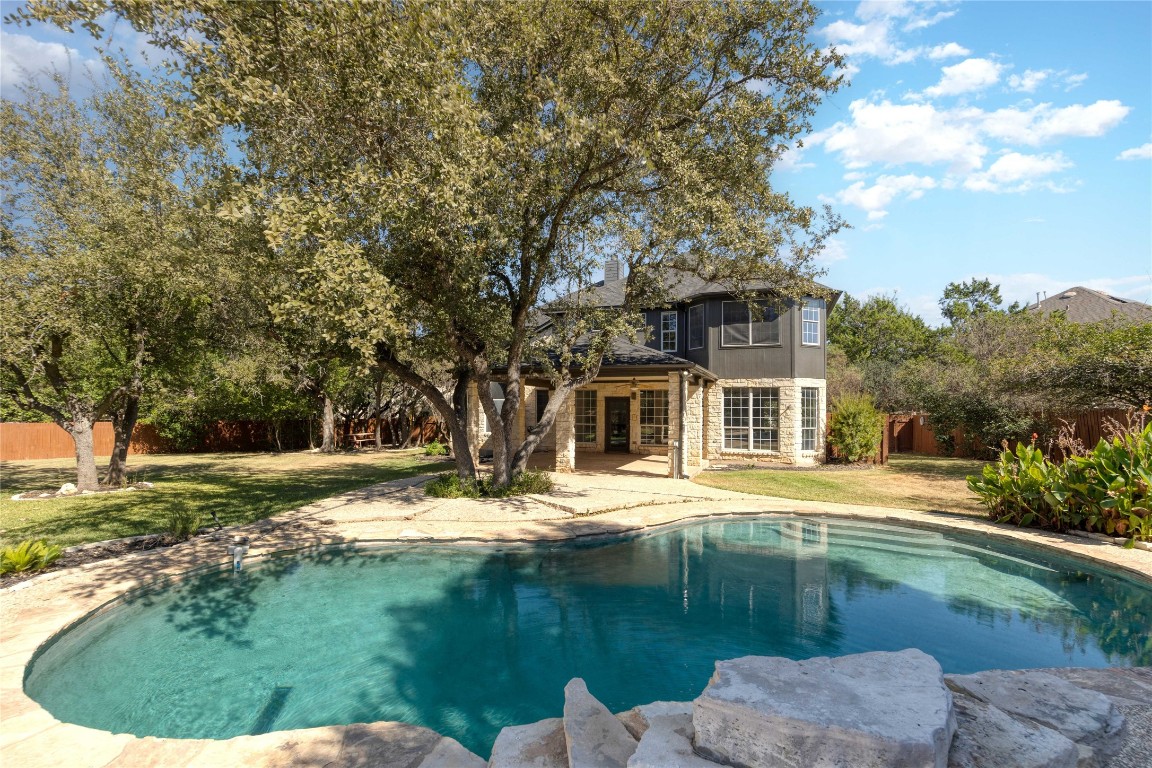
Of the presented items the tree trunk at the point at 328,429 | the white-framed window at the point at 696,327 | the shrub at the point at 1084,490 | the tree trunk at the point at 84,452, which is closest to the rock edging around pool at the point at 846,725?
the shrub at the point at 1084,490

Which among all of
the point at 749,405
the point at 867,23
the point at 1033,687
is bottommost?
the point at 1033,687

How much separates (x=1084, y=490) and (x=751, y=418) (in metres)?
10.5

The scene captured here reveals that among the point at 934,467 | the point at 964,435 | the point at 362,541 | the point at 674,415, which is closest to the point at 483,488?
the point at 362,541

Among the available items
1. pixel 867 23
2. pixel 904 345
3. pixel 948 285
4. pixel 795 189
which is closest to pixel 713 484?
pixel 795 189

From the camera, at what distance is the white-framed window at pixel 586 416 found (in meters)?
21.2

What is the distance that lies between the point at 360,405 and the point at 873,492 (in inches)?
907

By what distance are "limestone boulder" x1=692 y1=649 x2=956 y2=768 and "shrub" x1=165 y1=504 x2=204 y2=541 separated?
8586 millimetres

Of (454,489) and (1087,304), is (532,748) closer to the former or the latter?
(454,489)

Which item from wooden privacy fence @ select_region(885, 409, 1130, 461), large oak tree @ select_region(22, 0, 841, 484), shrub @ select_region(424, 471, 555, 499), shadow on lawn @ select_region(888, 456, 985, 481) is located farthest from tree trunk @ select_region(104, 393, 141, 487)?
wooden privacy fence @ select_region(885, 409, 1130, 461)

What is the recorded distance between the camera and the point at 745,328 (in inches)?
722

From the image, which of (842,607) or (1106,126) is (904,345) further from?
(842,607)

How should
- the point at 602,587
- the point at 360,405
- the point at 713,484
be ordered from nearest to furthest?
the point at 602,587 → the point at 713,484 → the point at 360,405

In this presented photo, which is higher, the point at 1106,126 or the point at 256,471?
the point at 1106,126

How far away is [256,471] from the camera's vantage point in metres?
17.3
